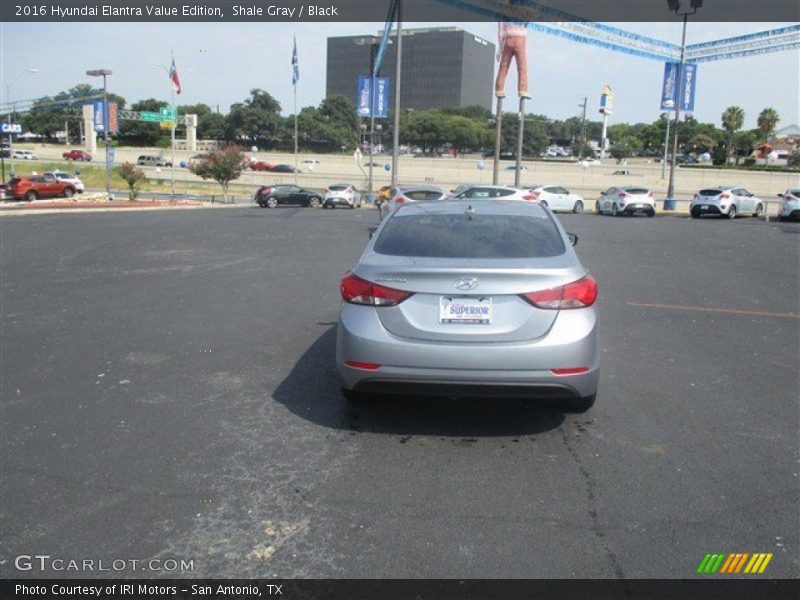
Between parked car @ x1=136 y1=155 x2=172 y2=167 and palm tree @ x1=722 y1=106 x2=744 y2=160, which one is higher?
palm tree @ x1=722 y1=106 x2=744 y2=160

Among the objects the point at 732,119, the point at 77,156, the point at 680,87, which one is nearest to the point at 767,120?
the point at 732,119

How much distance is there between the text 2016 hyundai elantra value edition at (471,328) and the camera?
14.8ft

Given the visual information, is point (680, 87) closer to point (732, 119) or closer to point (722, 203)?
point (722, 203)

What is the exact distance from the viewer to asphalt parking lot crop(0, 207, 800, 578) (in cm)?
348

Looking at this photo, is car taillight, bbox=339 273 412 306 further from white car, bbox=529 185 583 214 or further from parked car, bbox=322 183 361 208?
parked car, bbox=322 183 361 208

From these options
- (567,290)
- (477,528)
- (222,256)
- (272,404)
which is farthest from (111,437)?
(222,256)

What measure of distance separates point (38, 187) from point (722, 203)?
124 ft

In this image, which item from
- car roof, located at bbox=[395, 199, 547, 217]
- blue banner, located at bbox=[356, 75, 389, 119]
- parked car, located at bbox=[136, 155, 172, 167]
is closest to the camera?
car roof, located at bbox=[395, 199, 547, 217]

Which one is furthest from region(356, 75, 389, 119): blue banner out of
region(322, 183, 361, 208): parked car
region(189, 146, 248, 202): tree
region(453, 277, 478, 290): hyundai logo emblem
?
region(453, 277, 478, 290): hyundai logo emblem

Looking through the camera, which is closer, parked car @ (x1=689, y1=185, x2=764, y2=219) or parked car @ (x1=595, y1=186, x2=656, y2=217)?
parked car @ (x1=689, y1=185, x2=764, y2=219)

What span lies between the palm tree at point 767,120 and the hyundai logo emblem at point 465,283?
99773 millimetres

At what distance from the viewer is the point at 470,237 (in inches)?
204

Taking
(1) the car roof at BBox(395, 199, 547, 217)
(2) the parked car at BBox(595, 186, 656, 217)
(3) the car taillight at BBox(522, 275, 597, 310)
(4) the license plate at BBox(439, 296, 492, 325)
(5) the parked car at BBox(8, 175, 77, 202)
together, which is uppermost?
(1) the car roof at BBox(395, 199, 547, 217)

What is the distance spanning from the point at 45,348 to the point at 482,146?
13093 centimetres
